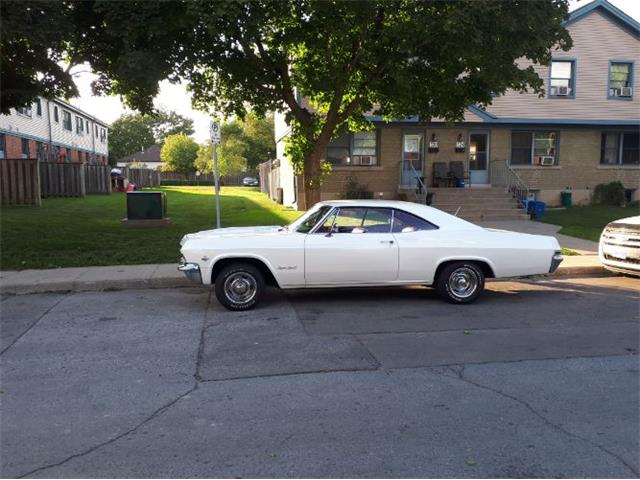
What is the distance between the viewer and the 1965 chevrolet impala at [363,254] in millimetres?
7281

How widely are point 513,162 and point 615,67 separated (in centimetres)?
606

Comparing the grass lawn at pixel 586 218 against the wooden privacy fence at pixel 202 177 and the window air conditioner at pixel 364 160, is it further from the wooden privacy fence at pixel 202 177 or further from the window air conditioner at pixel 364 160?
the wooden privacy fence at pixel 202 177

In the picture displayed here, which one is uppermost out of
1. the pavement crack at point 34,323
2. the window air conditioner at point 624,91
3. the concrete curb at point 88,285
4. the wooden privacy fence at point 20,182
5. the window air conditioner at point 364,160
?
the window air conditioner at point 624,91

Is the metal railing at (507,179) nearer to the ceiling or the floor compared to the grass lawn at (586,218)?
nearer to the ceiling

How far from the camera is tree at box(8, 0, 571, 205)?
9492mm

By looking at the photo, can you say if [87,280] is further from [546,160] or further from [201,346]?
[546,160]

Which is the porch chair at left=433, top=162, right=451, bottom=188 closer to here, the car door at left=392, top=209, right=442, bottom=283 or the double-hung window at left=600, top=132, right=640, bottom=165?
the double-hung window at left=600, top=132, right=640, bottom=165

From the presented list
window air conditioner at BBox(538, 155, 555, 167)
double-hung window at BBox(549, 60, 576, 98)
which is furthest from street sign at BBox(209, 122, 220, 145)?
double-hung window at BBox(549, 60, 576, 98)

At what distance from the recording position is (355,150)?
20.8m

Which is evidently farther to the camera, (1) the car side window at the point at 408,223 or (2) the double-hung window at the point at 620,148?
(2) the double-hung window at the point at 620,148

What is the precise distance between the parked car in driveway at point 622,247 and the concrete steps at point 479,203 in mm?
8480

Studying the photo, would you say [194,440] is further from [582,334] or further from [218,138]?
[218,138]

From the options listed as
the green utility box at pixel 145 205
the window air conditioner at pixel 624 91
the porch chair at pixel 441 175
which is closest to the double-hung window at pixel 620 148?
the window air conditioner at pixel 624 91

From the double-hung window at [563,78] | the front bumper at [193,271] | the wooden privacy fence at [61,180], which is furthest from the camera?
the wooden privacy fence at [61,180]
